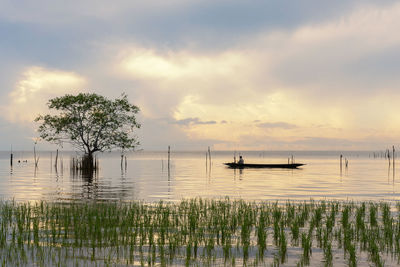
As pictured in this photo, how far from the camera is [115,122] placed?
46.1m

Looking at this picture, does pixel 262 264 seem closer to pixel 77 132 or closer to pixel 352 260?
pixel 352 260

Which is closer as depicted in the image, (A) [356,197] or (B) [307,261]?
(B) [307,261]

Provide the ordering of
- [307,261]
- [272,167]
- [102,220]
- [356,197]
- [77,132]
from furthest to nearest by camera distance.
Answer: [272,167] → [77,132] → [356,197] → [102,220] → [307,261]

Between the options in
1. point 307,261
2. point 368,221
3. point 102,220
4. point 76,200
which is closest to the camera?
point 307,261

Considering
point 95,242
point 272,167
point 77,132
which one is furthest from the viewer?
point 272,167

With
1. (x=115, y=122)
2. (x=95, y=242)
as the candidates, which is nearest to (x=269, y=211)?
(x=95, y=242)

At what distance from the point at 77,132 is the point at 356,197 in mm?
31833

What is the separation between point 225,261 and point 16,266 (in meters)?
4.40

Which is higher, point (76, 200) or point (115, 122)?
point (115, 122)

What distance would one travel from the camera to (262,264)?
8695 mm

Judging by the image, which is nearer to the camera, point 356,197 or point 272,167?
point 356,197

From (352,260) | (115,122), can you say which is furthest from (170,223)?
(115,122)

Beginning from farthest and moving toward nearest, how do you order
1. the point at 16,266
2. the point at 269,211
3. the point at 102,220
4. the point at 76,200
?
the point at 76,200 → the point at 269,211 → the point at 102,220 → the point at 16,266

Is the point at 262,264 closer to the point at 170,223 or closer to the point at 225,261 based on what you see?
the point at 225,261
